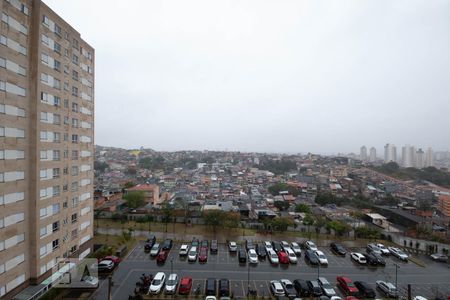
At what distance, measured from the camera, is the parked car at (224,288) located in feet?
44.8

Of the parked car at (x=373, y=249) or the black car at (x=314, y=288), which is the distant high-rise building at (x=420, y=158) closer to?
the parked car at (x=373, y=249)

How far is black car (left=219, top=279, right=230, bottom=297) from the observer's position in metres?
13.6

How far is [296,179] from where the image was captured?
72625 millimetres

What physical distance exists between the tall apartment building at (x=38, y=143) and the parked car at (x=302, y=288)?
568 inches

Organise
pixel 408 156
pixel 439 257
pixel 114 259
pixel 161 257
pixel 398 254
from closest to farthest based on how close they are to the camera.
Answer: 1. pixel 114 259
2. pixel 161 257
3. pixel 398 254
4. pixel 439 257
5. pixel 408 156

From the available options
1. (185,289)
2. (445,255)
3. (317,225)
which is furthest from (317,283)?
(445,255)

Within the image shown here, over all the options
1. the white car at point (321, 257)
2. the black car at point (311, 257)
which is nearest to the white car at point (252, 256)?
the black car at point (311, 257)

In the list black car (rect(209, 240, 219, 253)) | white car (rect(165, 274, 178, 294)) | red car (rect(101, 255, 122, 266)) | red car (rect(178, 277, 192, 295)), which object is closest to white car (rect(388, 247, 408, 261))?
black car (rect(209, 240, 219, 253))

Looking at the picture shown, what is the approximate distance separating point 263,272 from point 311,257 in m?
4.36

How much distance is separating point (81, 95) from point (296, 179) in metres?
64.2

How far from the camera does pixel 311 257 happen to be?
18.5 metres

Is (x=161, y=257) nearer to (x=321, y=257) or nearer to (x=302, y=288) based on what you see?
(x=302, y=288)

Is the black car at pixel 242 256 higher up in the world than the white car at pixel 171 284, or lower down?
lower down

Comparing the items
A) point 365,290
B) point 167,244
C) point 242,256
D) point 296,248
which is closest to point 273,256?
point 242,256
